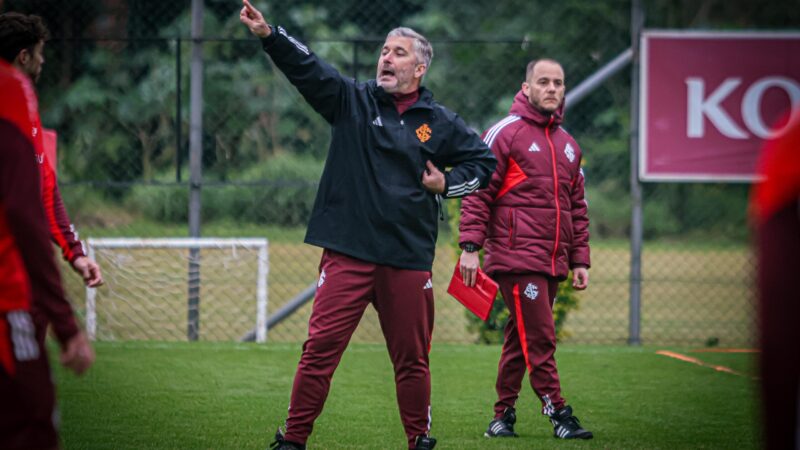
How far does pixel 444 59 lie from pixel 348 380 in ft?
16.6

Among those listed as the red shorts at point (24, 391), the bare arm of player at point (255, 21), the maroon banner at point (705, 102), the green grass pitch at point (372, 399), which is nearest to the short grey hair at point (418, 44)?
the bare arm of player at point (255, 21)

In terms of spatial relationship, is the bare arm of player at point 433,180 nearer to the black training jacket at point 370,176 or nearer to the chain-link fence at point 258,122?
the black training jacket at point 370,176

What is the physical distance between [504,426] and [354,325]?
1.20 m

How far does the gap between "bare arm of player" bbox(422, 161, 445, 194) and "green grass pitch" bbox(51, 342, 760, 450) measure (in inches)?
51.1

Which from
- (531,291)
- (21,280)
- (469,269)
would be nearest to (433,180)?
(469,269)

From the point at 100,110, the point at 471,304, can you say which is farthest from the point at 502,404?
the point at 100,110

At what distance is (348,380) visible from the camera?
22.9 ft

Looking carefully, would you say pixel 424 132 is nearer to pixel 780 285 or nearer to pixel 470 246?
pixel 470 246

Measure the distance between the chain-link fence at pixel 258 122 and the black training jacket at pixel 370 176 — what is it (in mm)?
4311

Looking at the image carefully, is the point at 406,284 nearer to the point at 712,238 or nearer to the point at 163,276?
the point at 163,276

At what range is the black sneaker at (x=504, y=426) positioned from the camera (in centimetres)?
533

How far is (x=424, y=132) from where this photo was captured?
461cm

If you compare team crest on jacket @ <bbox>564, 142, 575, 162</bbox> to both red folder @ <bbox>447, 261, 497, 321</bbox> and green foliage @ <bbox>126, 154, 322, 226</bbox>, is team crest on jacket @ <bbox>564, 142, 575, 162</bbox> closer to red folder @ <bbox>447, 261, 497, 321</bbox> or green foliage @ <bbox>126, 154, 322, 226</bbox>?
red folder @ <bbox>447, 261, 497, 321</bbox>

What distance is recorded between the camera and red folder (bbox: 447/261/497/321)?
5.21 meters
